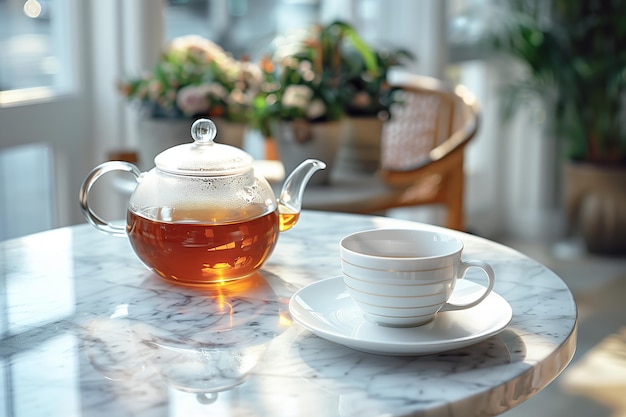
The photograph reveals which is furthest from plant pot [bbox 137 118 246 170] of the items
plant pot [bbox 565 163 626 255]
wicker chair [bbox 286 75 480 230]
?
plant pot [bbox 565 163 626 255]

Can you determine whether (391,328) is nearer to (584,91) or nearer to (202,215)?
(202,215)

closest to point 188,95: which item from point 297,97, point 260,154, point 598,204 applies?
point 297,97

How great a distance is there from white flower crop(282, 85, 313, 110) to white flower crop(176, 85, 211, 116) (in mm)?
208

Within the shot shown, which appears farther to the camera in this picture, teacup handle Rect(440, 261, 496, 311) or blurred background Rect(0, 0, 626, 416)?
blurred background Rect(0, 0, 626, 416)

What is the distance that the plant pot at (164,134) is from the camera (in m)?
2.00

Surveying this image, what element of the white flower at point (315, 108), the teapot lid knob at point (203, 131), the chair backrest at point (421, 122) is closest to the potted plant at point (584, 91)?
the chair backrest at point (421, 122)

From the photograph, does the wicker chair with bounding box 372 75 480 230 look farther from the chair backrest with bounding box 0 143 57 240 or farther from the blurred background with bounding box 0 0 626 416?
the chair backrest with bounding box 0 143 57 240

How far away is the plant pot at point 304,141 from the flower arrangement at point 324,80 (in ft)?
0.08

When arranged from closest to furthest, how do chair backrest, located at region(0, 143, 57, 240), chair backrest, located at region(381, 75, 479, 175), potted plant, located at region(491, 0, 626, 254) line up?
chair backrest, located at region(0, 143, 57, 240)
chair backrest, located at region(381, 75, 479, 175)
potted plant, located at region(491, 0, 626, 254)

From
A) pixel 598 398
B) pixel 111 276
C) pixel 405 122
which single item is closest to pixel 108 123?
pixel 405 122

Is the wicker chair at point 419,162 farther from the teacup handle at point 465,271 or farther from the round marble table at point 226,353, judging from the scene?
the teacup handle at point 465,271

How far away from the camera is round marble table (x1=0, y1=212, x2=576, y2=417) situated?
0.70 m

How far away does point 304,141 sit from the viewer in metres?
2.10

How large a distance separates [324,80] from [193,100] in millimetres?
370
